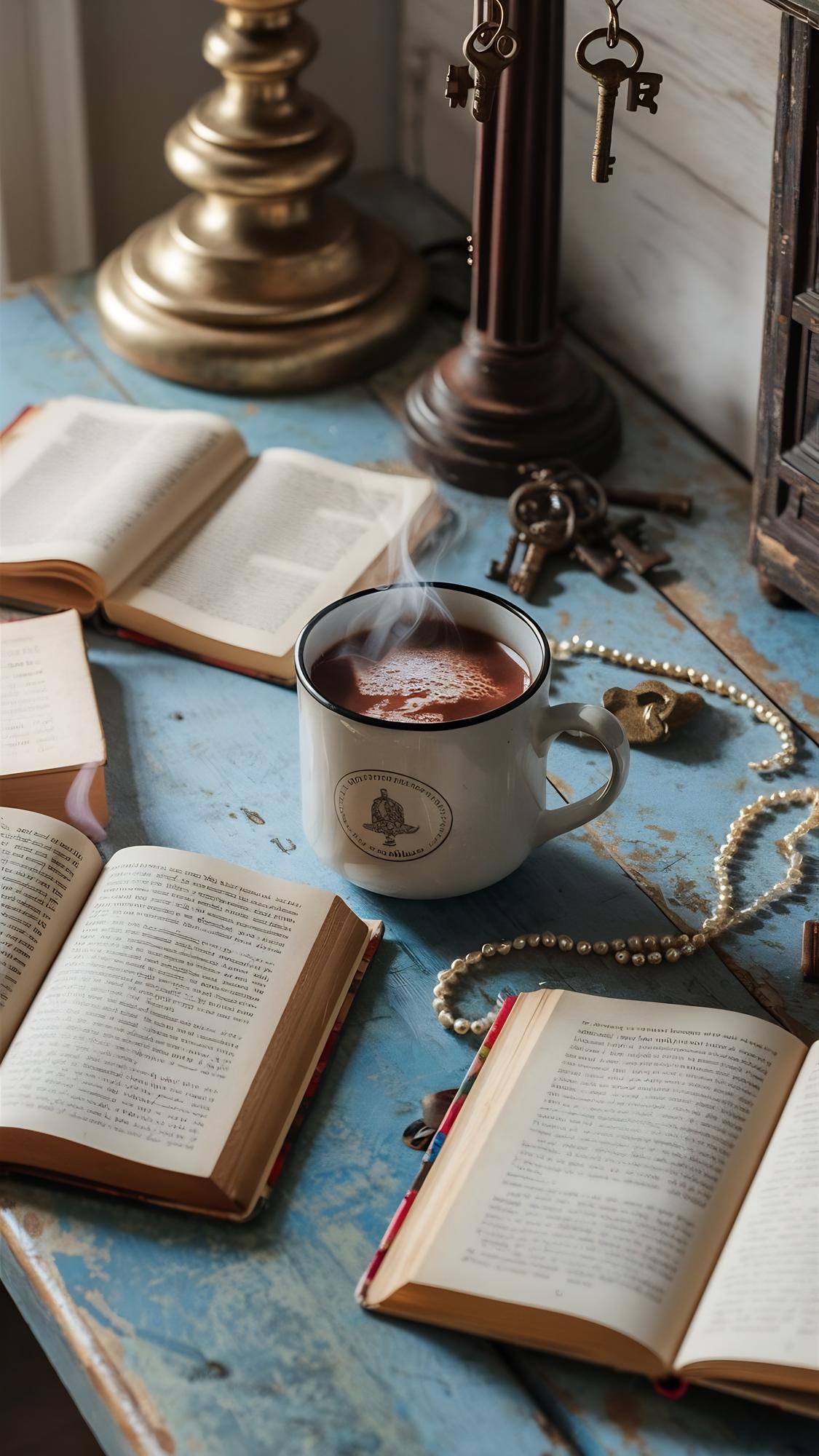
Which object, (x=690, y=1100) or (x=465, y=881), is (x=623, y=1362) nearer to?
(x=690, y=1100)

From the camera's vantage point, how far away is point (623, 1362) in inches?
24.5

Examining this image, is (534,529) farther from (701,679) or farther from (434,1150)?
(434,1150)

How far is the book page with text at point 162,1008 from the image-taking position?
703 millimetres

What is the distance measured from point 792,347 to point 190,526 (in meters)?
0.48

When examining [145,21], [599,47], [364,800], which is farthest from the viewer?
[145,21]

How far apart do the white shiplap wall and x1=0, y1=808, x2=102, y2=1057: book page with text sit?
73 cm

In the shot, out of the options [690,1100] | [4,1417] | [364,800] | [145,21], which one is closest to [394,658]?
[364,800]

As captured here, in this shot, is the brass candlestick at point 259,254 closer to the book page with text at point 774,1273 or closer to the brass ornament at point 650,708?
the brass ornament at point 650,708

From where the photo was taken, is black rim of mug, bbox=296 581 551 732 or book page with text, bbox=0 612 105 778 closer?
black rim of mug, bbox=296 581 551 732

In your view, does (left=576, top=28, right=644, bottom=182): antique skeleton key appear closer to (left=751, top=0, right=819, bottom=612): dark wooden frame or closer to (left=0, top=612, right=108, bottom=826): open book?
(left=751, top=0, right=819, bottom=612): dark wooden frame

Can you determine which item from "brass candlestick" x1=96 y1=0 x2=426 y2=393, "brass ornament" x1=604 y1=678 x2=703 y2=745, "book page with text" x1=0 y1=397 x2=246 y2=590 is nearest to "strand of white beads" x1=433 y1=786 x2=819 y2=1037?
"brass ornament" x1=604 y1=678 x2=703 y2=745

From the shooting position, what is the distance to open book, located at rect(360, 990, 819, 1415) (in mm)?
617

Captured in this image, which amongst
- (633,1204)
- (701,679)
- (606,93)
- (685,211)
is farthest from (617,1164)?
(685,211)

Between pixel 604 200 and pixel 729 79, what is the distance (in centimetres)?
24
